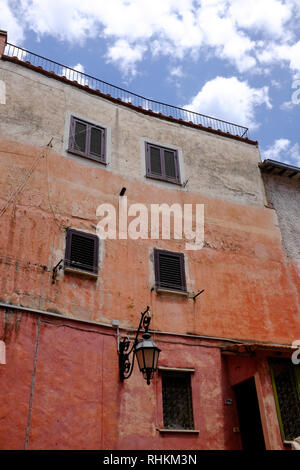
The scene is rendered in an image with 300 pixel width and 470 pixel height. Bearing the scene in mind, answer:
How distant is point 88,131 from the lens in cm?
1248

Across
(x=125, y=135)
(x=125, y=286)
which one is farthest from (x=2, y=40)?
(x=125, y=286)

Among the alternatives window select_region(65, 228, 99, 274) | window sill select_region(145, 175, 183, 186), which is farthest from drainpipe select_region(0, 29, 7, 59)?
window select_region(65, 228, 99, 274)

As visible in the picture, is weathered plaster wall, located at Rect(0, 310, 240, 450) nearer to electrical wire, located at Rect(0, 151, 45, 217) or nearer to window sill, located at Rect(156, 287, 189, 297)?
window sill, located at Rect(156, 287, 189, 297)

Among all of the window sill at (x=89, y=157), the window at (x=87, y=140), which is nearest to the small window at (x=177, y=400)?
the window sill at (x=89, y=157)

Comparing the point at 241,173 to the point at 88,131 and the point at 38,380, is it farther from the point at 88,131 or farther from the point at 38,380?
the point at 38,380

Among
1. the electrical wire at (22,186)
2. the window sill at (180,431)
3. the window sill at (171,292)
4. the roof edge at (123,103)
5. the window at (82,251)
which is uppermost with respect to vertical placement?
the roof edge at (123,103)

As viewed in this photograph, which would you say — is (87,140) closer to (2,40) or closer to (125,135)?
(125,135)

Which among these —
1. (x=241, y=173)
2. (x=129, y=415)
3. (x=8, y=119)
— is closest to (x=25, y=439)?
(x=129, y=415)

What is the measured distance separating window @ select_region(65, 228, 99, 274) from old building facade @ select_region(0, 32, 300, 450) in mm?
29

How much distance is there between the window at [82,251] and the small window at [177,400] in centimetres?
300

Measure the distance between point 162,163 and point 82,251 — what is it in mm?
4378

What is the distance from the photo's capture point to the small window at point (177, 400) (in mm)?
9203

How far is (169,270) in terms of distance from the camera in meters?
11.1

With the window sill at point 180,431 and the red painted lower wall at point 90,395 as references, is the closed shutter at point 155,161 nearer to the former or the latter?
the red painted lower wall at point 90,395
